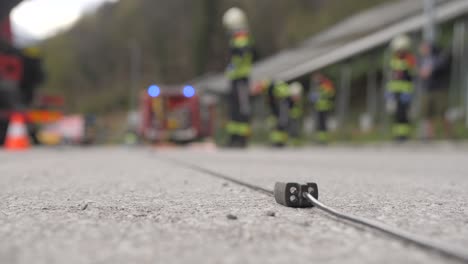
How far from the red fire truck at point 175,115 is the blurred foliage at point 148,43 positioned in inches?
754

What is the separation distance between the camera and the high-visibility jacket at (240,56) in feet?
31.0

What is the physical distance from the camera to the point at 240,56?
9.54 m

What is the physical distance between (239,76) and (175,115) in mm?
8490

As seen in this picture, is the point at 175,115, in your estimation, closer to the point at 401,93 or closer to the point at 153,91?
the point at 153,91

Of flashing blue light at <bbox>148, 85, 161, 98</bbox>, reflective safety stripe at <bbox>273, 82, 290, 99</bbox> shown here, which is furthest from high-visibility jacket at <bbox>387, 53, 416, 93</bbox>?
flashing blue light at <bbox>148, 85, 161, 98</bbox>

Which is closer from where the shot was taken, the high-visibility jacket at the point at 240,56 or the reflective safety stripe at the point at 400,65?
the high-visibility jacket at the point at 240,56

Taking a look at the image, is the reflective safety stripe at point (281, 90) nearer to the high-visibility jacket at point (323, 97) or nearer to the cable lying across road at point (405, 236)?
the high-visibility jacket at point (323, 97)

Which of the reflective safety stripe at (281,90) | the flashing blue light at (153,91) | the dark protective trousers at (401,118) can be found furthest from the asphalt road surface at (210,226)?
the flashing blue light at (153,91)

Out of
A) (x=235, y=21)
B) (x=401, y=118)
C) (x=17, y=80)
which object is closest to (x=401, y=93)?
(x=401, y=118)

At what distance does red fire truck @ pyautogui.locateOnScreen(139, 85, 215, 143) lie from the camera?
16533 millimetres

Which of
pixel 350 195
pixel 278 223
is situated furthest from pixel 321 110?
pixel 278 223

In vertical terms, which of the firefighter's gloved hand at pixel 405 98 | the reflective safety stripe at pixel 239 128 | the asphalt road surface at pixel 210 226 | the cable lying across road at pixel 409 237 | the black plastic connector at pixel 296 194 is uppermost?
the firefighter's gloved hand at pixel 405 98

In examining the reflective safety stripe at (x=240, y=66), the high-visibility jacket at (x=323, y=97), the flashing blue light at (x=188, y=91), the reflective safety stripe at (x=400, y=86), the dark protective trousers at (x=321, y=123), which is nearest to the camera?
the reflective safety stripe at (x=240, y=66)

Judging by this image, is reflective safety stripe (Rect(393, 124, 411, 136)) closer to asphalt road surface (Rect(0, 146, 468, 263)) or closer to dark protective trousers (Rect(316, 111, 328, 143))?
dark protective trousers (Rect(316, 111, 328, 143))
